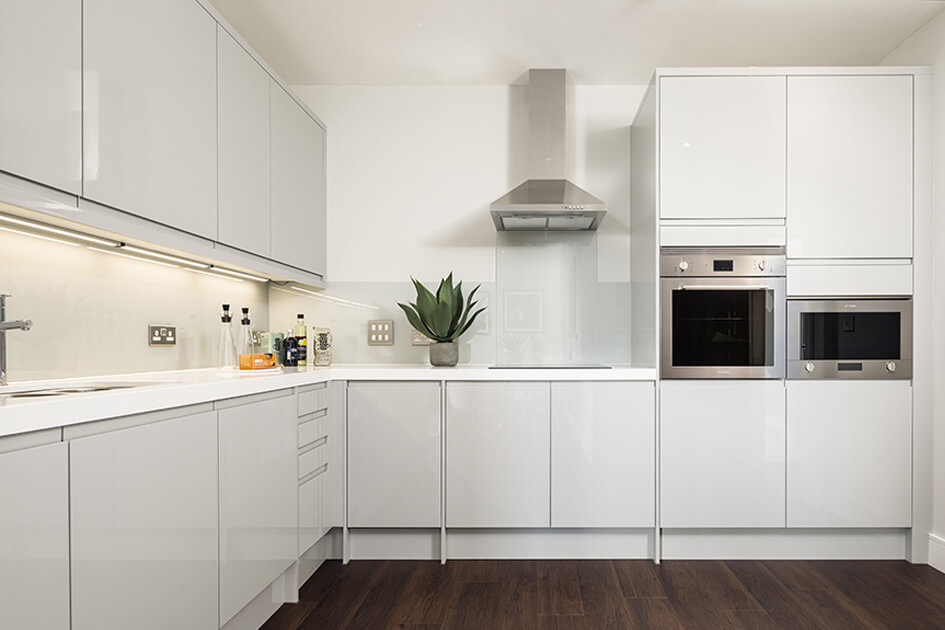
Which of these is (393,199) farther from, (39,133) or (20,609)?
(20,609)

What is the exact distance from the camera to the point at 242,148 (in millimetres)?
2279

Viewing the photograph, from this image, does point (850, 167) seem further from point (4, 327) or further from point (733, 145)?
point (4, 327)

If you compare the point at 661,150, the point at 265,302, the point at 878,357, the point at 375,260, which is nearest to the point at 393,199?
the point at 375,260

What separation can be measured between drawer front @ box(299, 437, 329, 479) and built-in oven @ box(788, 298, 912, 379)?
224cm

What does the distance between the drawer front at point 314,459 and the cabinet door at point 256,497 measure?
3.0 inches

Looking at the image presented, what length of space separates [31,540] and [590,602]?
196cm

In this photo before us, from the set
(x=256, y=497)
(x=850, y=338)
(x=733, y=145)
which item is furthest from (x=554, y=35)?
(x=256, y=497)

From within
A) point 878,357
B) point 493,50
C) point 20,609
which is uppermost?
point 493,50

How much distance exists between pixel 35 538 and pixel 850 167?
3.31 meters

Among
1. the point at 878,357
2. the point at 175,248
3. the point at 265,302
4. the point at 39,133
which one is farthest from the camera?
the point at 265,302

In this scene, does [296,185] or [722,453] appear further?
[296,185]

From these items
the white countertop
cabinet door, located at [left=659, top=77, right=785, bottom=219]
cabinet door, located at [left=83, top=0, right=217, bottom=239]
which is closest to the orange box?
the white countertop

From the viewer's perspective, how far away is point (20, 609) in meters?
1.06

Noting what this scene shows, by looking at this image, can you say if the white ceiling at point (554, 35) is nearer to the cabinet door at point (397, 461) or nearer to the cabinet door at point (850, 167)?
the cabinet door at point (850, 167)
